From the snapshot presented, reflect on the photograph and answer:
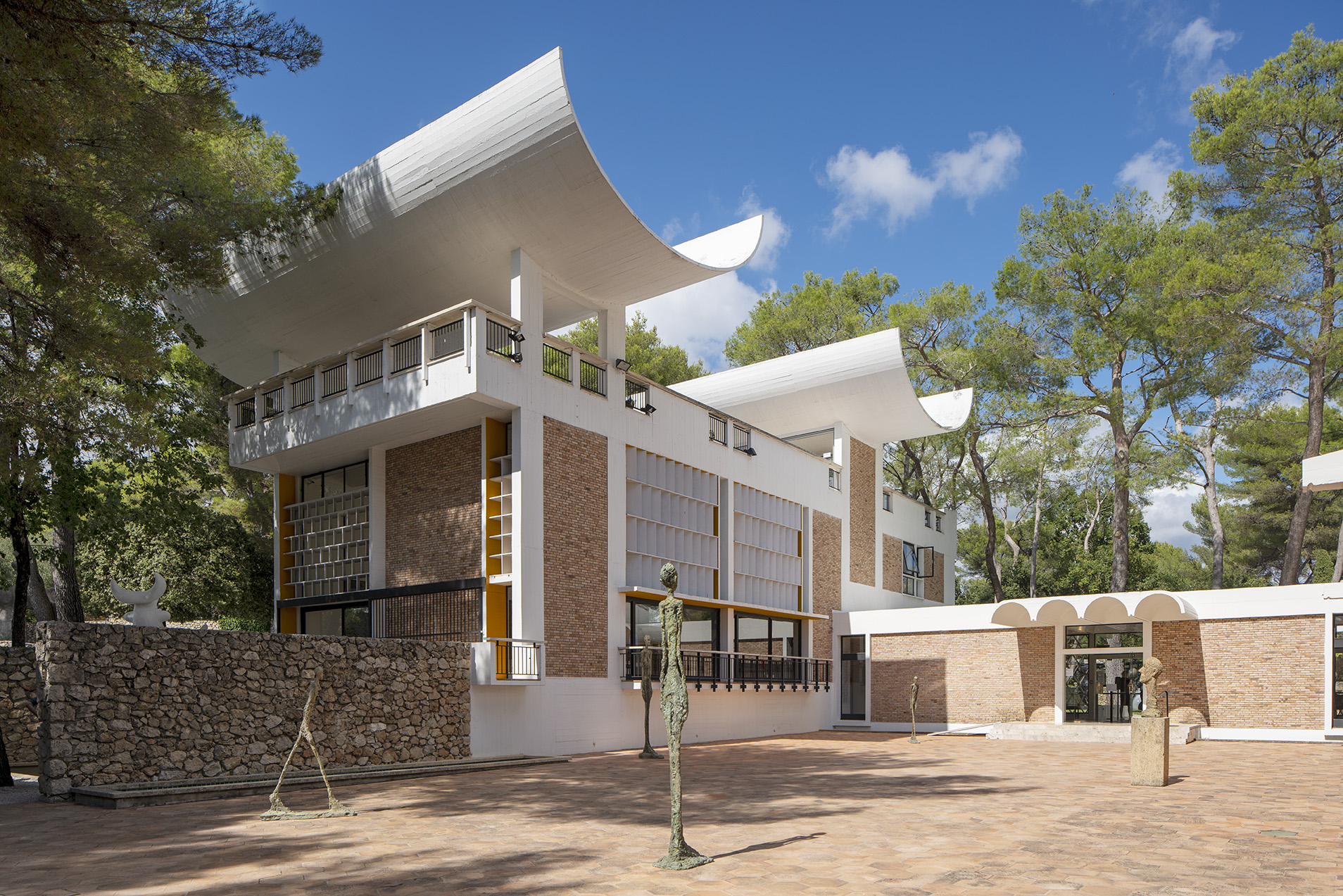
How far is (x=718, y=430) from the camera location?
75.8 feet

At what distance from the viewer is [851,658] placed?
2694cm

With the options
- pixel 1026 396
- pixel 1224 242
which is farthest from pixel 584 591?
pixel 1224 242

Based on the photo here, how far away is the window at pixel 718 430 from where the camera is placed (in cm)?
2280

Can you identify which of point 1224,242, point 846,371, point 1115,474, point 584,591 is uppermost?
point 1224,242

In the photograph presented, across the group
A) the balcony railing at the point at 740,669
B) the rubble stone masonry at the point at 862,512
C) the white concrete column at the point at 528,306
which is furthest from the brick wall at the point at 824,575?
the white concrete column at the point at 528,306

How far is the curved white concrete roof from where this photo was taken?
26.1m

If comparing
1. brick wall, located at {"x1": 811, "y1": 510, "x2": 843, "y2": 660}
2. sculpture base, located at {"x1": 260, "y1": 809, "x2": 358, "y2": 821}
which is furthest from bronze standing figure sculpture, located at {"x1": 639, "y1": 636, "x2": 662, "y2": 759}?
brick wall, located at {"x1": 811, "y1": 510, "x2": 843, "y2": 660}

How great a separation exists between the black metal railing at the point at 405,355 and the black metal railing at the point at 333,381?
5.12ft

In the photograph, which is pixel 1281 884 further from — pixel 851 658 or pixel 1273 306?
pixel 1273 306

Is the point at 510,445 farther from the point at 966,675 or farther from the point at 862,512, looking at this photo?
the point at 862,512

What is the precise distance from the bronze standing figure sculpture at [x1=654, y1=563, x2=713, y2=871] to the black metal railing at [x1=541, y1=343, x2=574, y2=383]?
1099 centimetres

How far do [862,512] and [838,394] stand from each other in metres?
3.96

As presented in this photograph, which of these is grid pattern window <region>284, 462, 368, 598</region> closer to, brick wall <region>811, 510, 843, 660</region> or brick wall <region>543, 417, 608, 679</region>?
brick wall <region>543, 417, 608, 679</region>

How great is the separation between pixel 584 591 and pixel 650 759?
3.31 metres
